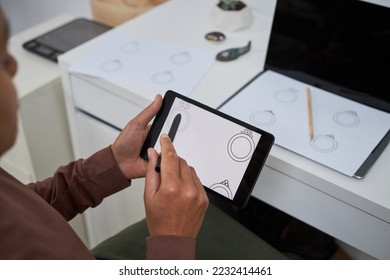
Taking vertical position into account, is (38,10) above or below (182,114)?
below

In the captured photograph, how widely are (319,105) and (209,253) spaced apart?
336 mm

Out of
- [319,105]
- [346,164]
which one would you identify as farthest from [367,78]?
[346,164]

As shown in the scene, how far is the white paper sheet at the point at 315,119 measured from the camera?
2.41 ft

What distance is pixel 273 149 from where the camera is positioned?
744mm

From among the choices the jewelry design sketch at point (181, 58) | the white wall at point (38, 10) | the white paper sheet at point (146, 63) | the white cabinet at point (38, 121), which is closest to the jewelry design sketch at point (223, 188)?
the white paper sheet at point (146, 63)

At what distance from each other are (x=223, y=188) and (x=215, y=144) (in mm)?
70

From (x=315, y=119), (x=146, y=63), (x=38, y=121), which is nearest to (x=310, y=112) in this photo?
(x=315, y=119)

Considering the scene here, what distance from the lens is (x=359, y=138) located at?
30.2 inches

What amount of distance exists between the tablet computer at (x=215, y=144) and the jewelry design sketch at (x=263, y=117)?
0.10 meters

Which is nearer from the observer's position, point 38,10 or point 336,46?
point 336,46

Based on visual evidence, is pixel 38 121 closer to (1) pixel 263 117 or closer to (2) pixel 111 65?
(2) pixel 111 65

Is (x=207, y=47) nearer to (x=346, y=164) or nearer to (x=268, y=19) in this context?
(x=268, y=19)

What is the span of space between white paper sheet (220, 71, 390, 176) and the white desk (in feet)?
0.08

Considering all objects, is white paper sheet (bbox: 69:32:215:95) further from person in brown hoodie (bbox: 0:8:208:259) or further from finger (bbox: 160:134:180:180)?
finger (bbox: 160:134:180:180)
